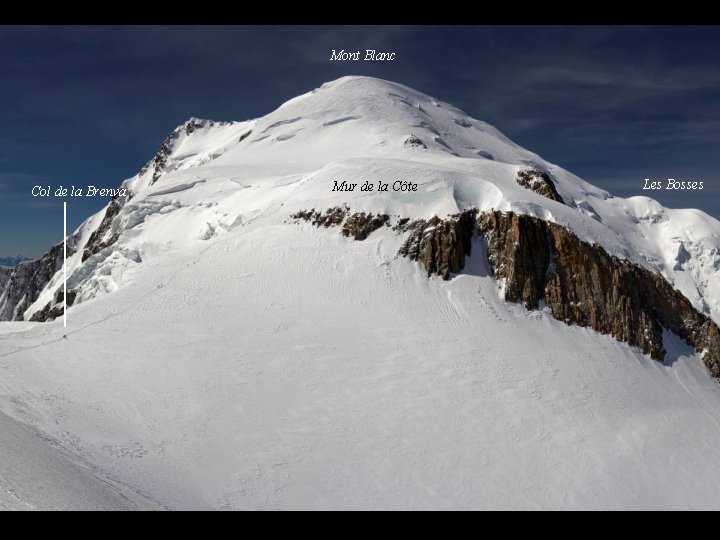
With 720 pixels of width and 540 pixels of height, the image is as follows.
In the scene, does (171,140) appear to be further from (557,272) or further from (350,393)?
(350,393)

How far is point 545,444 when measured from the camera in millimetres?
22328

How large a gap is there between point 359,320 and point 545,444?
1090 cm

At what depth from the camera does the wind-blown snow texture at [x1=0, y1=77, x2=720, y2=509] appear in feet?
60.9

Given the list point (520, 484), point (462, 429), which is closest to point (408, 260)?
point (462, 429)

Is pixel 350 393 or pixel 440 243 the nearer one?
pixel 350 393

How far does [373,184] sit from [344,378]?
56.8 ft

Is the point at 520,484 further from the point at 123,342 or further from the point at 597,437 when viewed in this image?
the point at 123,342

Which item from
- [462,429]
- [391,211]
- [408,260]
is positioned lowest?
[462,429]

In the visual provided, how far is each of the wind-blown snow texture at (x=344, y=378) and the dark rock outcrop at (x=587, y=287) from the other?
1.19 m

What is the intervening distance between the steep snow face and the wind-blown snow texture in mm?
336

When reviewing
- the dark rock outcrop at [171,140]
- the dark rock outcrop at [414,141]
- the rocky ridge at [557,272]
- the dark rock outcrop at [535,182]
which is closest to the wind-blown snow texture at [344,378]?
the rocky ridge at [557,272]

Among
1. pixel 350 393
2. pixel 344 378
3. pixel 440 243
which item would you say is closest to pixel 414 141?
pixel 440 243

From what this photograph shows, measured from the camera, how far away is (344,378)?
2419 centimetres

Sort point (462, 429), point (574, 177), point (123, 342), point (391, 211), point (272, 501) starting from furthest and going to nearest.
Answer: point (574, 177) → point (391, 211) → point (123, 342) → point (462, 429) → point (272, 501)
